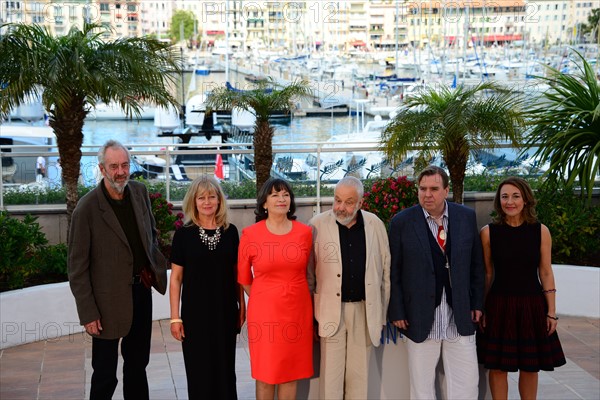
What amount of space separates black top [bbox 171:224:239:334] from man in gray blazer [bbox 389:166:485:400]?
0.98m

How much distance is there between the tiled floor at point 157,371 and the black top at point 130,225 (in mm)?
1512

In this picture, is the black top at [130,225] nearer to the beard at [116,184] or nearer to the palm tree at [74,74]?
the beard at [116,184]

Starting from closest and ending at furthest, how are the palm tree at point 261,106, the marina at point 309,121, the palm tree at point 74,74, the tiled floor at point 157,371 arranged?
the tiled floor at point 157,371
the palm tree at point 74,74
the palm tree at point 261,106
the marina at point 309,121

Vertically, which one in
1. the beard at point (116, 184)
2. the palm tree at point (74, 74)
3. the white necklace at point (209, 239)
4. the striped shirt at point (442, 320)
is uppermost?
the palm tree at point (74, 74)

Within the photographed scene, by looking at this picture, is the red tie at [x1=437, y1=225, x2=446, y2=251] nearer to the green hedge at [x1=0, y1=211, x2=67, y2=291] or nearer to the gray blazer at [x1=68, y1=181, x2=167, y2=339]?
the gray blazer at [x1=68, y1=181, x2=167, y2=339]

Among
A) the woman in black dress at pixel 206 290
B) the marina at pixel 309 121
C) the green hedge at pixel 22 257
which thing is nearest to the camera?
the woman in black dress at pixel 206 290

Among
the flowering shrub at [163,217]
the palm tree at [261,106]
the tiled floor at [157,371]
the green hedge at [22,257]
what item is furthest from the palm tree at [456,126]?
the green hedge at [22,257]

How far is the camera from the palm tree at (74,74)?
821 cm

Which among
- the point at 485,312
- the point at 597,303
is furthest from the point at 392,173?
the point at 485,312

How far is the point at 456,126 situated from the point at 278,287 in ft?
15.0

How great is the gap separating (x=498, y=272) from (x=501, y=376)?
688mm

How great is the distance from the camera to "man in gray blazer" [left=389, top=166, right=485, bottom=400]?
488 centimetres

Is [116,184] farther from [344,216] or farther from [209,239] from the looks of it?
[344,216]

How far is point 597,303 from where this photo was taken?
824 centimetres
